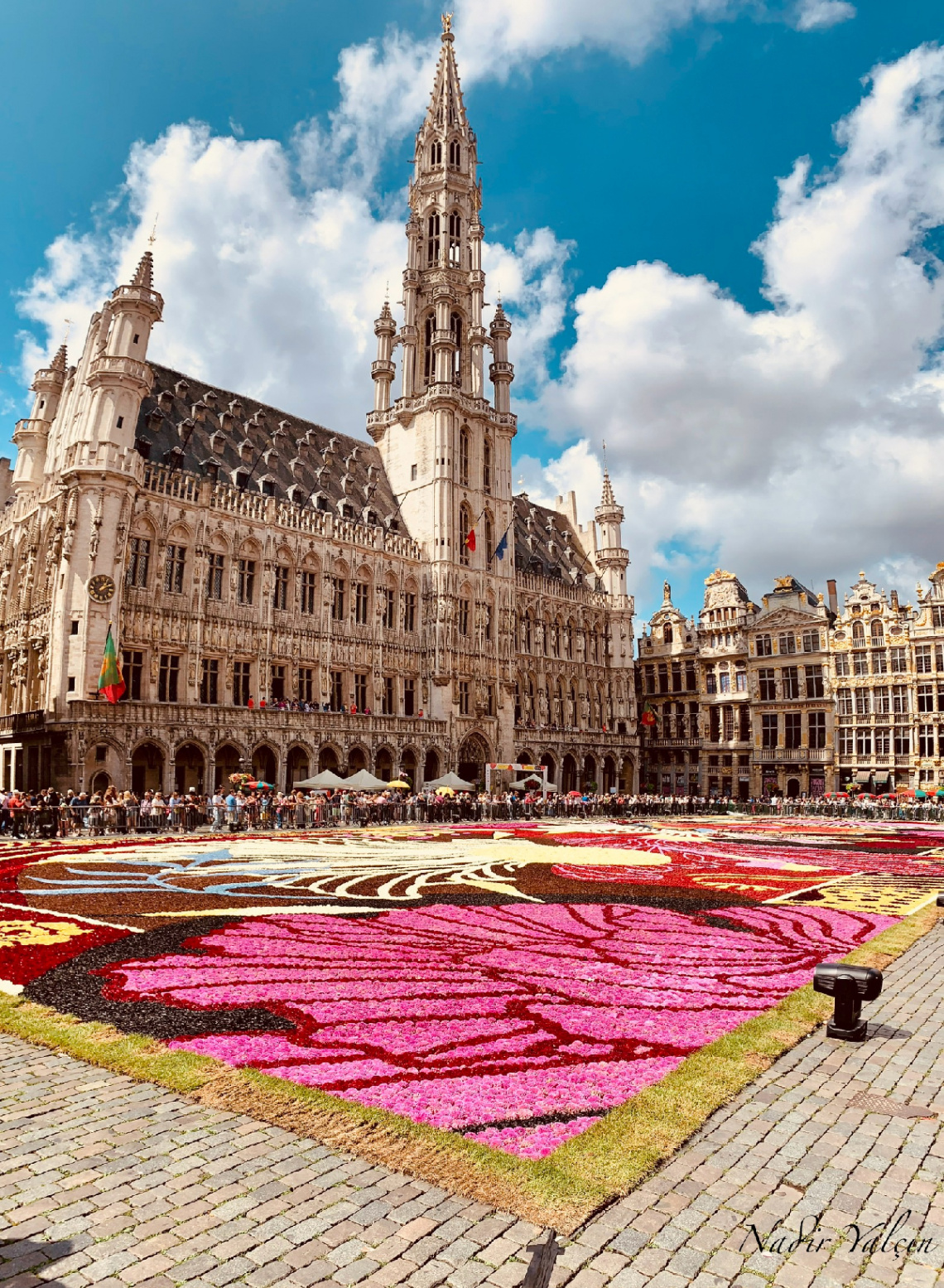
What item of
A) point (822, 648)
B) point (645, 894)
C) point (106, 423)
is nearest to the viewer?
point (645, 894)

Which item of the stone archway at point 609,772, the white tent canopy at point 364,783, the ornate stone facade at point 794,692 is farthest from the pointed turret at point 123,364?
the ornate stone facade at point 794,692

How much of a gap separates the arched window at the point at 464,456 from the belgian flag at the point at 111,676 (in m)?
29.5

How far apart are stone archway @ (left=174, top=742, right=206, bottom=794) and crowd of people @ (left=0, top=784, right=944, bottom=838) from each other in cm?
60

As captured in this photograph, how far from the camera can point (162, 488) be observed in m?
41.2

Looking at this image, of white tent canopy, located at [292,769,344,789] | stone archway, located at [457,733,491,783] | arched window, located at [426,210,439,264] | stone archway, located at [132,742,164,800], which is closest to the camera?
white tent canopy, located at [292,769,344,789]

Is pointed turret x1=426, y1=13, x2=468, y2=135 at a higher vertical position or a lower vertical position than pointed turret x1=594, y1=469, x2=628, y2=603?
higher

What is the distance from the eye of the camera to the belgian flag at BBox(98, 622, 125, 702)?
114ft

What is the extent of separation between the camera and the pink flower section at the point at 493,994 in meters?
6.63

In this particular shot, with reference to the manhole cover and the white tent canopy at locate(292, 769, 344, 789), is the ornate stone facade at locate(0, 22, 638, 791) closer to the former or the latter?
the white tent canopy at locate(292, 769, 344, 789)

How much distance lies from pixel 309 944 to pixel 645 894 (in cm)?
788

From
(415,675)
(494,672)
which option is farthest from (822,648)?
(415,675)

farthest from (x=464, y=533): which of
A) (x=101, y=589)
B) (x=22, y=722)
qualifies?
(x=22, y=722)

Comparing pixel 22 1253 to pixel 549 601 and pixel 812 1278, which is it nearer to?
A: pixel 812 1278

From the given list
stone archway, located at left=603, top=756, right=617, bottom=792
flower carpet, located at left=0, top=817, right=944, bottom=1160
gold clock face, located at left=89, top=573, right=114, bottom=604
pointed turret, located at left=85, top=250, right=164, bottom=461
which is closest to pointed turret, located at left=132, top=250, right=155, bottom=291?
pointed turret, located at left=85, top=250, right=164, bottom=461
